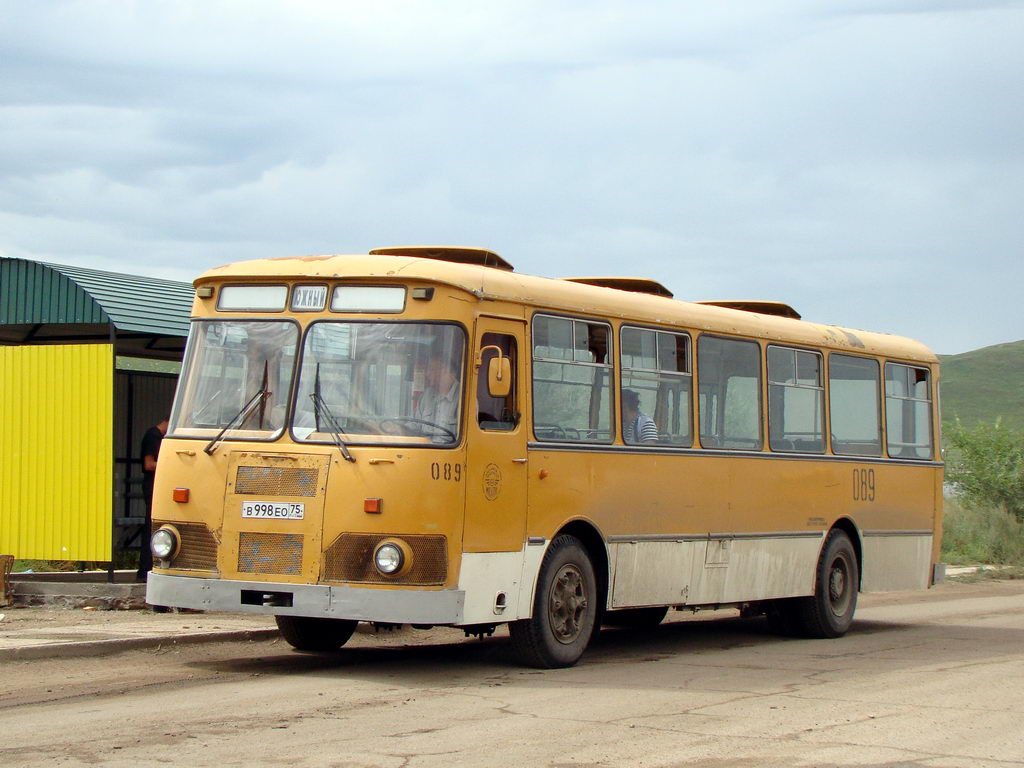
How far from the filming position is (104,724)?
29.1 ft

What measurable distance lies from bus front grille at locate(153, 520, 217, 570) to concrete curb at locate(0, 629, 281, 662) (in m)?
1.34

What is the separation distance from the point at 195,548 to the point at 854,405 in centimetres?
790

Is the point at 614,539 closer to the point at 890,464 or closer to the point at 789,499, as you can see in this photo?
the point at 789,499

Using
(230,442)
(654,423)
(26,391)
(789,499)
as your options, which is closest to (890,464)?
(789,499)

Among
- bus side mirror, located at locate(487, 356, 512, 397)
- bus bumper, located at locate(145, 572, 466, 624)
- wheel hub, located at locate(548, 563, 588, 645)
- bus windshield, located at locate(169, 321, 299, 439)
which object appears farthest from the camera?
wheel hub, located at locate(548, 563, 588, 645)

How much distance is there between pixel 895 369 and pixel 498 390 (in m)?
7.64

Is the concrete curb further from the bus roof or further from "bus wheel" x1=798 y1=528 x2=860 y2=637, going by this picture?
"bus wheel" x1=798 y1=528 x2=860 y2=637

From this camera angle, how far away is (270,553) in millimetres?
10859

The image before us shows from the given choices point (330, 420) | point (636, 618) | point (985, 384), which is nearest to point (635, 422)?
point (330, 420)

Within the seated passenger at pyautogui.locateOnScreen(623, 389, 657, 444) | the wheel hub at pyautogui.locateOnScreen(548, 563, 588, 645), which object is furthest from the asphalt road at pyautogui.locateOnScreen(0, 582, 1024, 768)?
the seated passenger at pyautogui.locateOnScreen(623, 389, 657, 444)

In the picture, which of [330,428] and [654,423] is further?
[654,423]

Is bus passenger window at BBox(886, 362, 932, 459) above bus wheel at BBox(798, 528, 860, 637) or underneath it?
above

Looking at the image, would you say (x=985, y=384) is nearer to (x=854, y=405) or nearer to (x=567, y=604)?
(x=854, y=405)

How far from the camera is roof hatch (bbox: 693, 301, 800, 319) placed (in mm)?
15930
